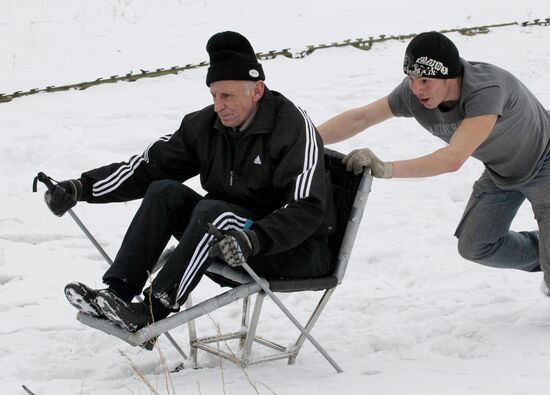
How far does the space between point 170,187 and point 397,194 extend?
3304 mm

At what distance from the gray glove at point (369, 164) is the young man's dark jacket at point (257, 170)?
167 millimetres

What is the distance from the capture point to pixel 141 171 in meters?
4.36

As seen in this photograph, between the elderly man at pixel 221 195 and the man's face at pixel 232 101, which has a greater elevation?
the man's face at pixel 232 101

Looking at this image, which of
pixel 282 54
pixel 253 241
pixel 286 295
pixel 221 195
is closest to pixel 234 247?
pixel 253 241

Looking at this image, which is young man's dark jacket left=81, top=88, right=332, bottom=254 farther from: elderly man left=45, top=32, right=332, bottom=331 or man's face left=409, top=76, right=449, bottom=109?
man's face left=409, top=76, right=449, bottom=109

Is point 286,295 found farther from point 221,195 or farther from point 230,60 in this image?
point 230,60

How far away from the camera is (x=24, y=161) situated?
24.0 ft

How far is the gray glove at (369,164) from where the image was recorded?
4.18 metres

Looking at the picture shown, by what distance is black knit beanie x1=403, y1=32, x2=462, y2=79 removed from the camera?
13.8ft

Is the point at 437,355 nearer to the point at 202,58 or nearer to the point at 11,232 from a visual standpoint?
the point at 11,232

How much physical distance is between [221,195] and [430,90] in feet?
3.50

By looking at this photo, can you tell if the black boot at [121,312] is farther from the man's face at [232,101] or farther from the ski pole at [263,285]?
the man's face at [232,101]

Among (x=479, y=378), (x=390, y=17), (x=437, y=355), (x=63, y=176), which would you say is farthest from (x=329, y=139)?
(x=390, y=17)

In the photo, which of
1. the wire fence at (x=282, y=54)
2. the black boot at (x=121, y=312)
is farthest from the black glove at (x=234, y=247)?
the wire fence at (x=282, y=54)
